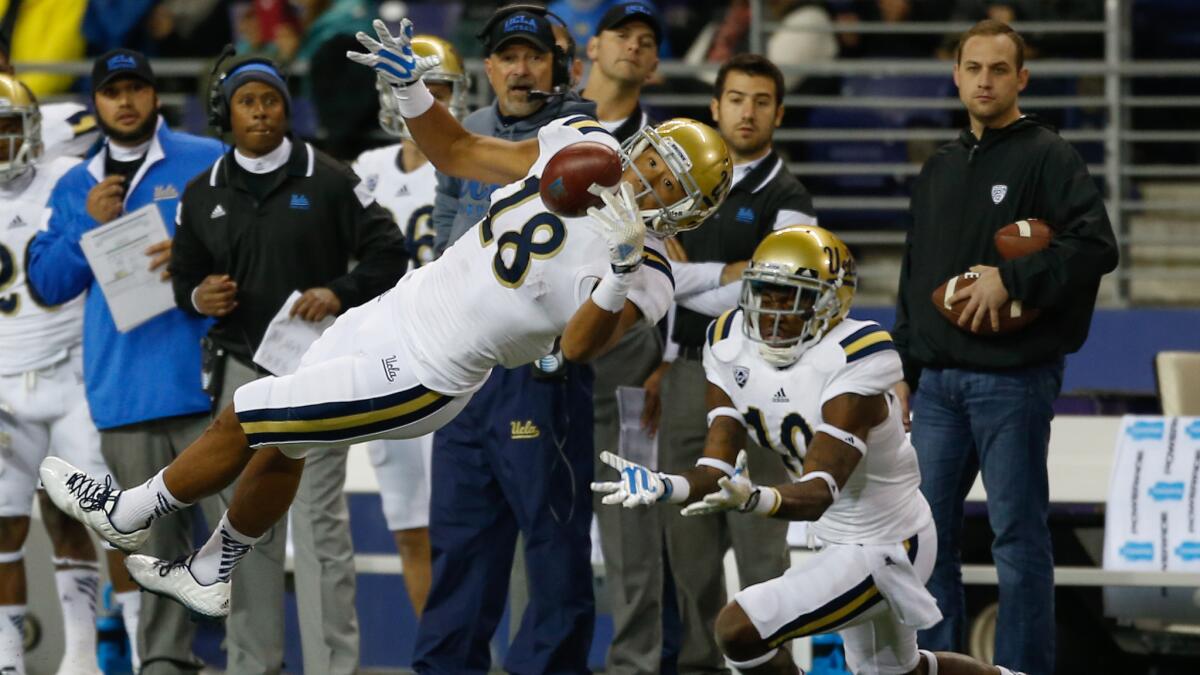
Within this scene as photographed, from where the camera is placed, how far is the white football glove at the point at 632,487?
4684mm

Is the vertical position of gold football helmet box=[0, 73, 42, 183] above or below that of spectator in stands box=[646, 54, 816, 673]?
above

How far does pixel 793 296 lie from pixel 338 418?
4.39ft

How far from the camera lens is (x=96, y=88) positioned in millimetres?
7059

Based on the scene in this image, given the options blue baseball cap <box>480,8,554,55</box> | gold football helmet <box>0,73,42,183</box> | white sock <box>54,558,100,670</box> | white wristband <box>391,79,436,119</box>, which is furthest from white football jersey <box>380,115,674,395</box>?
white sock <box>54,558,100,670</box>

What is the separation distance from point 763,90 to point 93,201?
8.01 ft

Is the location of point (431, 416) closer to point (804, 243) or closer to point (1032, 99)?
point (804, 243)

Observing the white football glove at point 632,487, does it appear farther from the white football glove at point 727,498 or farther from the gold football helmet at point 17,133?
the gold football helmet at point 17,133

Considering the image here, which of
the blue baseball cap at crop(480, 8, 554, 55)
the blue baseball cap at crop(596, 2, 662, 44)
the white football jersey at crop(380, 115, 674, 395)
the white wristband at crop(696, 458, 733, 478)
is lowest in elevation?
the white wristband at crop(696, 458, 733, 478)

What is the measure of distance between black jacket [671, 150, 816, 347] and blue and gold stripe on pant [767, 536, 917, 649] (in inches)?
60.8

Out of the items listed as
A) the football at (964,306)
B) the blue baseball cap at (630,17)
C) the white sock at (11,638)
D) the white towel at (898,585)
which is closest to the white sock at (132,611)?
the white sock at (11,638)

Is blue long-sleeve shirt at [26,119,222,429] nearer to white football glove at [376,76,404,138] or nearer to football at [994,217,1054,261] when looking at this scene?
white football glove at [376,76,404,138]

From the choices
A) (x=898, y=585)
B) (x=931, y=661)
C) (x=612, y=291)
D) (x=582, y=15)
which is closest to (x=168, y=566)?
(x=612, y=291)

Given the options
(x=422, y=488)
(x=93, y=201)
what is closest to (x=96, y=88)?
(x=93, y=201)

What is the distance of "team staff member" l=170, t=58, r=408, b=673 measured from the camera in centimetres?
659
